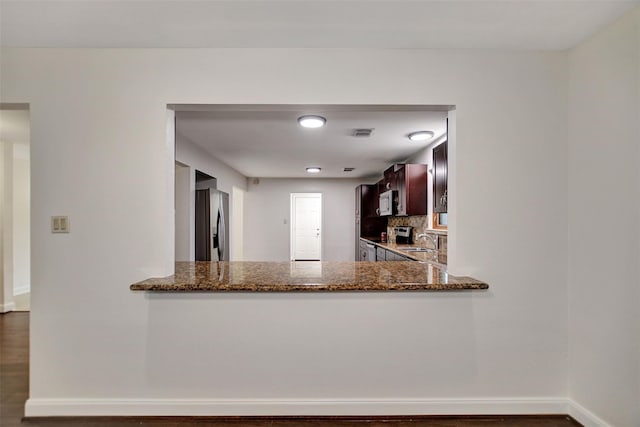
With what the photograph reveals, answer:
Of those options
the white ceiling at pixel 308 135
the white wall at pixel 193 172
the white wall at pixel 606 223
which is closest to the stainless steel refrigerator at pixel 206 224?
the white wall at pixel 193 172

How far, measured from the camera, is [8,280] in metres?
3.95

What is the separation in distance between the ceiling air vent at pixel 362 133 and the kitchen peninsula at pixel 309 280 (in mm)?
1697

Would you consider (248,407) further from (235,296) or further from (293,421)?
(235,296)

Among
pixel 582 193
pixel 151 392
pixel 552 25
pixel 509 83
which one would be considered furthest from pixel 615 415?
pixel 151 392

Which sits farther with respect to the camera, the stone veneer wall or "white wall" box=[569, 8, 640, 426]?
the stone veneer wall

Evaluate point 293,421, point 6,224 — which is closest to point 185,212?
point 6,224

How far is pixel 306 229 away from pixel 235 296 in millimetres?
6297

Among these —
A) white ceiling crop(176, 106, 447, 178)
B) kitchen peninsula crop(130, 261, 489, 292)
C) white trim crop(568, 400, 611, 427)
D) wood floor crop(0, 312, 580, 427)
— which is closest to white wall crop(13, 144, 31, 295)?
white ceiling crop(176, 106, 447, 178)

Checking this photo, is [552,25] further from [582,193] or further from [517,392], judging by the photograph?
[517,392]

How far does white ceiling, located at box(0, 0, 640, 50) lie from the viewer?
149 centimetres

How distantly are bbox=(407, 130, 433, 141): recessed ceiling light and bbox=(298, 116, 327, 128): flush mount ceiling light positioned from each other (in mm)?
1130

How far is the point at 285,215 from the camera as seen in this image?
7664mm

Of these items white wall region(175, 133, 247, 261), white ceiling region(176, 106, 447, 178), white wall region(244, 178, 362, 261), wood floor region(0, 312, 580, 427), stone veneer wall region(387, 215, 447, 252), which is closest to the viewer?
wood floor region(0, 312, 580, 427)

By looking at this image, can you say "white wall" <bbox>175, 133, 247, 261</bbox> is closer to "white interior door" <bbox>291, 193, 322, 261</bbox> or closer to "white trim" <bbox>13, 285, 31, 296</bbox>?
"white interior door" <bbox>291, 193, 322, 261</bbox>
